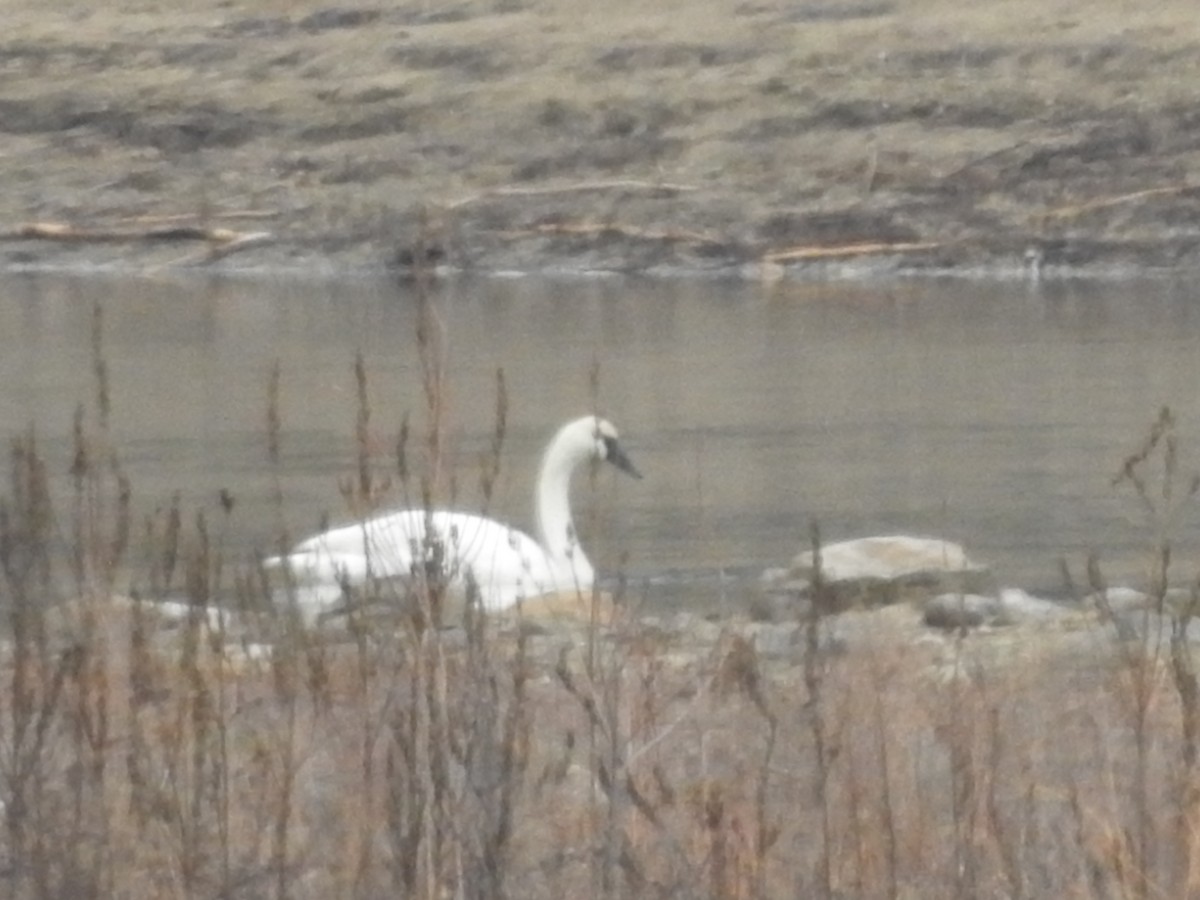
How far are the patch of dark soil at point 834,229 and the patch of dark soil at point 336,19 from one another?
9046 mm

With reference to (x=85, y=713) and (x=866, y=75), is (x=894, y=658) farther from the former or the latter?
(x=866, y=75)

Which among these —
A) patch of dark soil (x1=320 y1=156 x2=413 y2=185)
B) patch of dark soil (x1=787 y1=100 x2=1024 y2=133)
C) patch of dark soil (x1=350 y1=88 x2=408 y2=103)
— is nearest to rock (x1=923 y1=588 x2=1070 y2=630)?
patch of dark soil (x1=787 y1=100 x2=1024 y2=133)

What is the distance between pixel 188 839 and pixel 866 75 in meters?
30.2

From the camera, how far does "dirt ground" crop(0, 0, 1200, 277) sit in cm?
3133

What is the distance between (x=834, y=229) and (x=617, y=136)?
3793 mm

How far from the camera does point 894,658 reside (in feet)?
25.9

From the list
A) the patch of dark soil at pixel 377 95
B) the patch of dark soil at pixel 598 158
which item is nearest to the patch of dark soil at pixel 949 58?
the patch of dark soil at pixel 598 158

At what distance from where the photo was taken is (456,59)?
37219 mm

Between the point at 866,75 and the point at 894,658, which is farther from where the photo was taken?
the point at 866,75

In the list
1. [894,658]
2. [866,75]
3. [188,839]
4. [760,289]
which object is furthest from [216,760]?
[866,75]

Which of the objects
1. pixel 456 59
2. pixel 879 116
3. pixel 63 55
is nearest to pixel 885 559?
pixel 879 116

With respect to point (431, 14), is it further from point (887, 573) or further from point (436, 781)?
point (436, 781)

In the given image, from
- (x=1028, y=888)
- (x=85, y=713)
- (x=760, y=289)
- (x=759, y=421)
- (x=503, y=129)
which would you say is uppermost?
(x=503, y=129)

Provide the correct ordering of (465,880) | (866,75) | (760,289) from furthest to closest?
(866,75) → (760,289) → (465,880)
